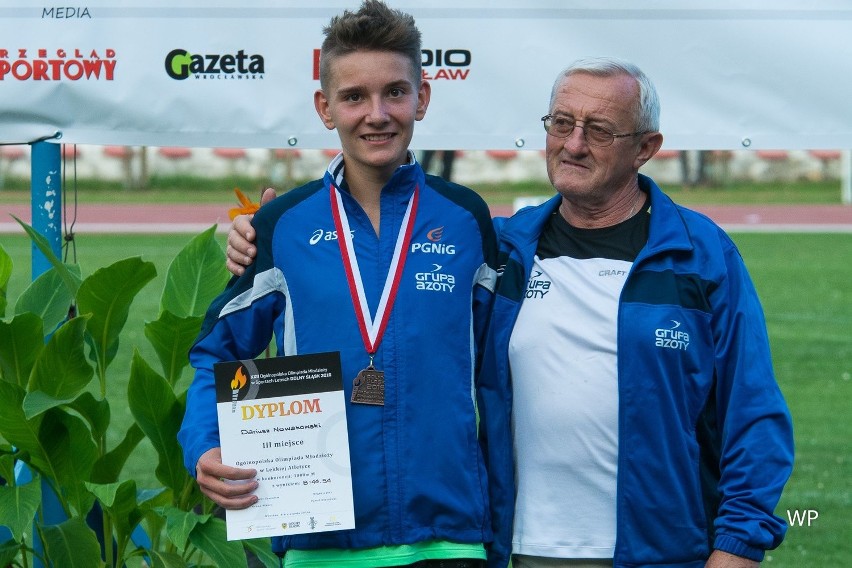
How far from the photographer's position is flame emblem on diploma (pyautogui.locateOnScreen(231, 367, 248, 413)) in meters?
2.79

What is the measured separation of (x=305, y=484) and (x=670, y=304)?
0.90 metres

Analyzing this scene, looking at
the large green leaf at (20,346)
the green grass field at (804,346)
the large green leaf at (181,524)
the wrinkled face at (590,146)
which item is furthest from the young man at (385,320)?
the green grass field at (804,346)

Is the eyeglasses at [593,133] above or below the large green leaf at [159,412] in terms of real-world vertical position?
above

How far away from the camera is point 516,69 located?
445cm

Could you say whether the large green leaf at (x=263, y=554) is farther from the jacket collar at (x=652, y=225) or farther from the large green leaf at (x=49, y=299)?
the jacket collar at (x=652, y=225)

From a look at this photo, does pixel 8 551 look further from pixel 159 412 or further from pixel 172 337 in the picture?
pixel 172 337

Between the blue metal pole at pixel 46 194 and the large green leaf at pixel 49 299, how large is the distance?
25 centimetres

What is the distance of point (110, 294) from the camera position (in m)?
4.08

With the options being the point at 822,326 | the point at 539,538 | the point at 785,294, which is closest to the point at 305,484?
the point at 539,538

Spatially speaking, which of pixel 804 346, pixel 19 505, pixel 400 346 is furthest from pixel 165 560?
pixel 804 346

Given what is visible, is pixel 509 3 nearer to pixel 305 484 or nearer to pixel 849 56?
pixel 849 56

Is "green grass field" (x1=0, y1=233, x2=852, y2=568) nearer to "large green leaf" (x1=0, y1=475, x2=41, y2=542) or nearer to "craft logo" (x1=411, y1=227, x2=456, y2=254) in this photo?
"large green leaf" (x1=0, y1=475, x2=41, y2=542)

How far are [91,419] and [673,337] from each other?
2.13m

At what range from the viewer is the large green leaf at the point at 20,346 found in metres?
3.93
